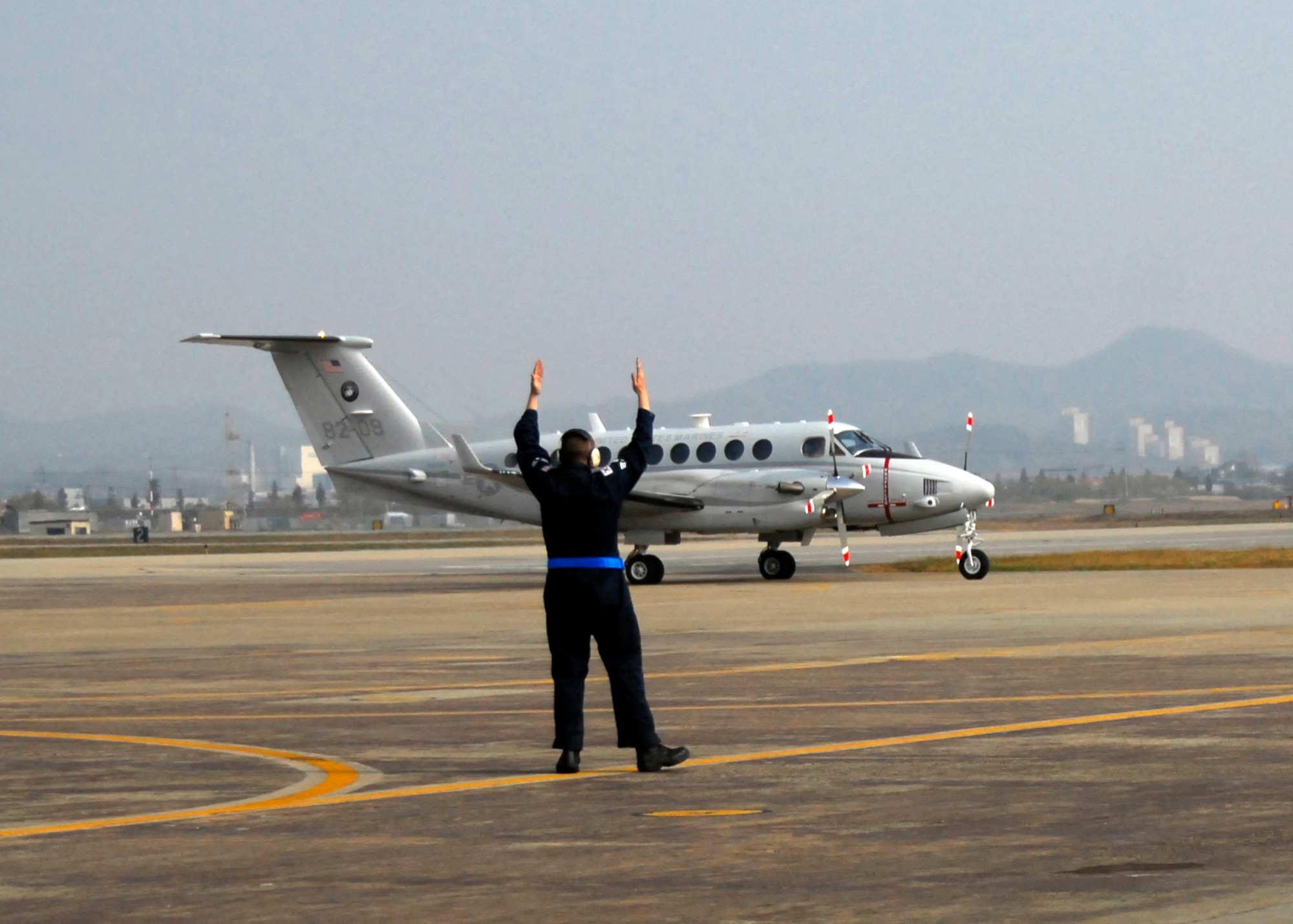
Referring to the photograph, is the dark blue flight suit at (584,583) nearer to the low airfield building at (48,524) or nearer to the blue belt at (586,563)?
the blue belt at (586,563)

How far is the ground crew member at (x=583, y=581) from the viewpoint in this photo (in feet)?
39.9

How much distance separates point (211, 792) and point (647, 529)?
99.5 feet

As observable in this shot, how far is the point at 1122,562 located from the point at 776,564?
8956mm

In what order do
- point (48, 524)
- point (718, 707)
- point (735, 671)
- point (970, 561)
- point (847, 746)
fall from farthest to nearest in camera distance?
1. point (48, 524)
2. point (970, 561)
3. point (735, 671)
4. point (718, 707)
5. point (847, 746)

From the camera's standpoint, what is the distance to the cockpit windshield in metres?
40.8

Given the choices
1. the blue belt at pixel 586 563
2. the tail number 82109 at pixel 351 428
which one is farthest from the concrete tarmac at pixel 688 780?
the tail number 82109 at pixel 351 428

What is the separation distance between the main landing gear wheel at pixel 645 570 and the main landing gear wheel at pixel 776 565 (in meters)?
2.31

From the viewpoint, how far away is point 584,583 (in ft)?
40.1

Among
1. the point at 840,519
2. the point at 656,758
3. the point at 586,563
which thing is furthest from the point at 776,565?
the point at 656,758

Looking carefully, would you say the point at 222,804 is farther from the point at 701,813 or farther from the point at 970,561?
the point at 970,561

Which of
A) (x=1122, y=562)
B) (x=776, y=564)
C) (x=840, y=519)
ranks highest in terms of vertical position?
(x=840, y=519)

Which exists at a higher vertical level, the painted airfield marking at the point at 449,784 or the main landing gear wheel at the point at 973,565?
the main landing gear wheel at the point at 973,565

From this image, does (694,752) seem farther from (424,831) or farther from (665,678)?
(665,678)

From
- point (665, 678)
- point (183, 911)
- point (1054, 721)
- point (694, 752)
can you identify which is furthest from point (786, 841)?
point (665, 678)
